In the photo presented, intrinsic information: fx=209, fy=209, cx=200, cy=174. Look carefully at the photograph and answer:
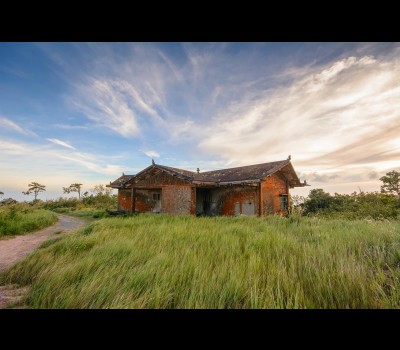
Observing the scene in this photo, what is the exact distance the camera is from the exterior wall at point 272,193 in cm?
1514

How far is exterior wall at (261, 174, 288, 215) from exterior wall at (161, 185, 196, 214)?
4.99 metres

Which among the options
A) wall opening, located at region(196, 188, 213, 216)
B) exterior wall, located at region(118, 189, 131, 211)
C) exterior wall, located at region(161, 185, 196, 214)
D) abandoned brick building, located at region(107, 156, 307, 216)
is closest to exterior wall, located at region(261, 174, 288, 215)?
abandoned brick building, located at region(107, 156, 307, 216)

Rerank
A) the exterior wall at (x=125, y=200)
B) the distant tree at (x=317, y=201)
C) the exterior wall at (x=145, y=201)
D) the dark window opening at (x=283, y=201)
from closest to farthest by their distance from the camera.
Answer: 1. the dark window opening at (x=283, y=201)
2. the exterior wall at (x=145, y=201)
3. the distant tree at (x=317, y=201)
4. the exterior wall at (x=125, y=200)

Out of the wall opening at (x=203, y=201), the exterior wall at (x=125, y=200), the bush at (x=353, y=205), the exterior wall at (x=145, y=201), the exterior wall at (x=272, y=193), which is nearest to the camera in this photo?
the bush at (x=353, y=205)

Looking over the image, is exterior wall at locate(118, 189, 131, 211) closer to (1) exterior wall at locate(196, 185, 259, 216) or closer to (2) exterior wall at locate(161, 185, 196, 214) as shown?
(2) exterior wall at locate(161, 185, 196, 214)

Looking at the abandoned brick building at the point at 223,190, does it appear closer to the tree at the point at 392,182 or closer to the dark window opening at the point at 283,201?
the dark window opening at the point at 283,201

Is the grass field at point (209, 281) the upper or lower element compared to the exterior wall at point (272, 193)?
lower

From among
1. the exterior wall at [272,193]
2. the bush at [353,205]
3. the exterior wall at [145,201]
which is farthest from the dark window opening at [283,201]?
the exterior wall at [145,201]

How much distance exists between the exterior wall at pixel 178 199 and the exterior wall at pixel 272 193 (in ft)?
16.4

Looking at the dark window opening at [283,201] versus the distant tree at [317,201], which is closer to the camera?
the dark window opening at [283,201]
